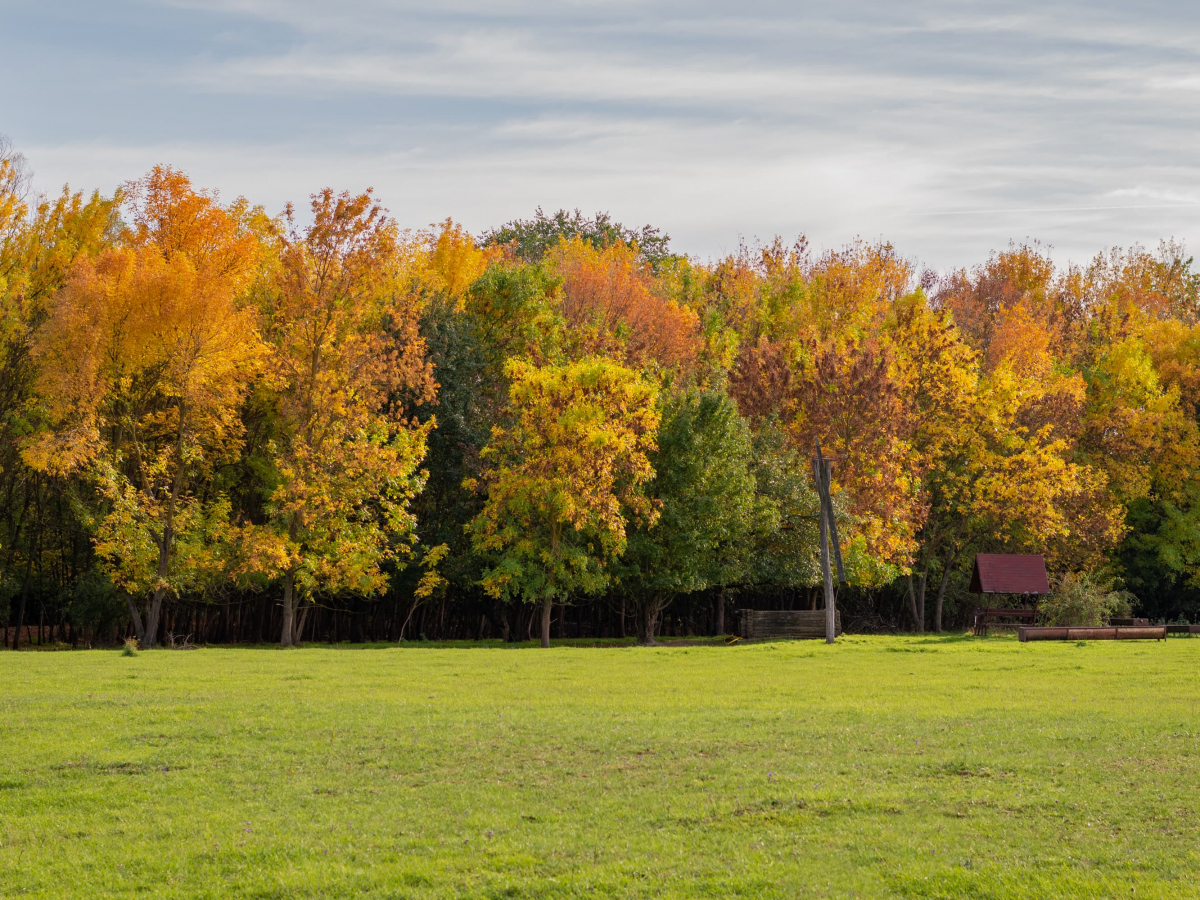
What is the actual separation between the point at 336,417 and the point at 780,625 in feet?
57.5

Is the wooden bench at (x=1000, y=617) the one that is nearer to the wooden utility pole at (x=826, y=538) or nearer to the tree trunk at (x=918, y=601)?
the tree trunk at (x=918, y=601)

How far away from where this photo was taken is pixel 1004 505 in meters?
49.2

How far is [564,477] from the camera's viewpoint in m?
40.0

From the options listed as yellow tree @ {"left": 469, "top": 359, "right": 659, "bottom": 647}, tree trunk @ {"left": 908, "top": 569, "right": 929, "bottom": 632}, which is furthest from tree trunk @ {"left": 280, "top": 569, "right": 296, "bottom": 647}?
tree trunk @ {"left": 908, "top": 569, "right": 929, "bottom": 632}

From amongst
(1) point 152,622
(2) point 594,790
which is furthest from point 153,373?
(2) point 594,790

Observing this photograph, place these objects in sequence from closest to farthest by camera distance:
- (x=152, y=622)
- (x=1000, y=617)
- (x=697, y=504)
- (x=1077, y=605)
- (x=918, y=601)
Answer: (x=152, y=622) < (x=697, y=504) < (x=1077, y=605) < (x=1000, y=617) < (x=918, y=601)

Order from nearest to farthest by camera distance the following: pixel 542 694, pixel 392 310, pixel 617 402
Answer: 1. pixel 542 694
2. pixel 617 402
3. pixel 392 310

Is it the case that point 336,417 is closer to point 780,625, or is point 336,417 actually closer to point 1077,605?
point 780,625

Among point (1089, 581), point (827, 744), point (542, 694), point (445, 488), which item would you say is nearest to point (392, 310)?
point (445, 488)

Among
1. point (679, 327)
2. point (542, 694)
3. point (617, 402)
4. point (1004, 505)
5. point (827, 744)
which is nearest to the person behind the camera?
point (827, 744)

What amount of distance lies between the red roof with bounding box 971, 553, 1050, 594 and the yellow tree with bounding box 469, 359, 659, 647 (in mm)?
13166

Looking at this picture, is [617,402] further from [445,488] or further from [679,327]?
[679,327]

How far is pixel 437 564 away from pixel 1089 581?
25356mm

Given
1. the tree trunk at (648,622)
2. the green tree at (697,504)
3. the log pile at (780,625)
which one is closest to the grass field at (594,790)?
the log pile at (780,625)
